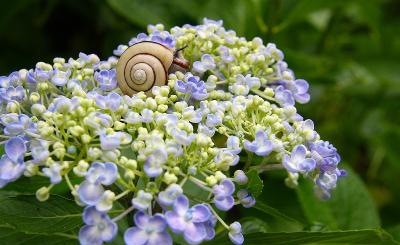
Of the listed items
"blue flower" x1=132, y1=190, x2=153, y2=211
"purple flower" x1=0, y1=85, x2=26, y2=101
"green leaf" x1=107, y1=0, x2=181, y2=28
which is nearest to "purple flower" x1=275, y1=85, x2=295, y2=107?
"blue flower" x1=132, y1=190, x2=153, y2=211

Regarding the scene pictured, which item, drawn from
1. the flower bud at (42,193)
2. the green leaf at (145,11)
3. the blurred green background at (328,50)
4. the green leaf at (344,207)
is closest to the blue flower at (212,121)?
the flower bud at (42,193)

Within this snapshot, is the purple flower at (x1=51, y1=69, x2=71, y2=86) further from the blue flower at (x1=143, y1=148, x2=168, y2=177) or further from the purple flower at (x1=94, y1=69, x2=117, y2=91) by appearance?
the blue flower at (x1=143, y1=148, x2=168, y2=177)

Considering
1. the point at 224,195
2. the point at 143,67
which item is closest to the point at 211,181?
the point at 224,195

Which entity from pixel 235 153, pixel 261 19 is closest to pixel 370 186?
pixel 261 19

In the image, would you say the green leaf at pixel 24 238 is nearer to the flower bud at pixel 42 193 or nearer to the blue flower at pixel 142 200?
the flower bud at pixel 42 193

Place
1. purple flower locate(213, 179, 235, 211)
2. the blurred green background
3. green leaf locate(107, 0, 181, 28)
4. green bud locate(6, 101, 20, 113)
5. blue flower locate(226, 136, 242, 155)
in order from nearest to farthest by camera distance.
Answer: purple flower locate(213, 179, 235, 211) → blue flower locate(226, 136, 242, 155) → green bud locate(6, 101, 20, 113) → green leaf locate(107, 0, 181, 28) → the blurred green background

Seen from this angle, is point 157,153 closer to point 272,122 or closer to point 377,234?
point 272,122

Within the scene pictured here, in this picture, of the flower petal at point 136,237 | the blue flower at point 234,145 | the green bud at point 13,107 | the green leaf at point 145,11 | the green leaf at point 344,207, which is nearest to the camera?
the flower petal at point 136,237
